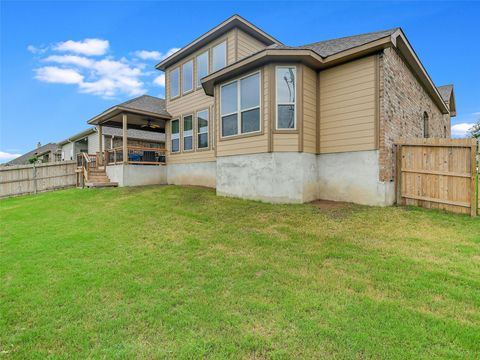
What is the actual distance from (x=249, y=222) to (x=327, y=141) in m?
4.05

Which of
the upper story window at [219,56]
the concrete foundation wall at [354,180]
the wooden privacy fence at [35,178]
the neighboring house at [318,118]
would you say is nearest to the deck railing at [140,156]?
the wooden privacy fence at [35,178]

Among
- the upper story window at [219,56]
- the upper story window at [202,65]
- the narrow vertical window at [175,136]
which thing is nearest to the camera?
the upper story window at [219,56]

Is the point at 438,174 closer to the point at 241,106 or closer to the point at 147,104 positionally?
the point at 241,106

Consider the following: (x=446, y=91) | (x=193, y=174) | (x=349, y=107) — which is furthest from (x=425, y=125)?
(x=193, y=174)

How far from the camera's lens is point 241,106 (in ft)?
28.9

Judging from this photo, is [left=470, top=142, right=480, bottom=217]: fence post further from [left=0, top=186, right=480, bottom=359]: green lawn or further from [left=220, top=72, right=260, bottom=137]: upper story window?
[left=220, top=72, right=260, bottom=137]: upper story window

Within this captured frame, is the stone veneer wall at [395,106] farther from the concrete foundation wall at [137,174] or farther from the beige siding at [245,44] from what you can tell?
the concrete foundation wall at [137,174]

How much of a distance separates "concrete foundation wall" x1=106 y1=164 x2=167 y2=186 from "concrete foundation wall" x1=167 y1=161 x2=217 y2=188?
48 cm

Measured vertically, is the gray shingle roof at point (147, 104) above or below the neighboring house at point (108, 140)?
above

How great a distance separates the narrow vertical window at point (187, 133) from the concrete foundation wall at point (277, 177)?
4.84m

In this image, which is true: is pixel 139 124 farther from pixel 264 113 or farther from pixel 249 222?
pixel 249 222

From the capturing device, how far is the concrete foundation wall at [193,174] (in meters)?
11.7

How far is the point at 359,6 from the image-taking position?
33.0ft

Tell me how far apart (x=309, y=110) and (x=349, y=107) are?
119 cm
